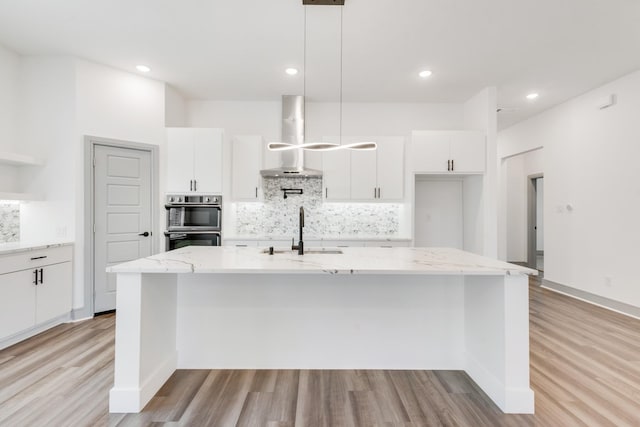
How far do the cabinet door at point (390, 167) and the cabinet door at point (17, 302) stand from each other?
162 inches

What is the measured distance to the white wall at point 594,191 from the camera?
3645 mm

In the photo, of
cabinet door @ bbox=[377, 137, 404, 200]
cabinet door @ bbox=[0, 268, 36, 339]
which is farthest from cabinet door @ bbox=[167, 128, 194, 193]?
cabinet door @ bbox=[377, 137, 404, 200]

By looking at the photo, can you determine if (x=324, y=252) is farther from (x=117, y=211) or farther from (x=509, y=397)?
(x=117, y=211)

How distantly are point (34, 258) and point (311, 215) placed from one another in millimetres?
3261

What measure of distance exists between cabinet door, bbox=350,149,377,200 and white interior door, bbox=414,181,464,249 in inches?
35.8

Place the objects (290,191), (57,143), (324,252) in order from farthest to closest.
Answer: (290,191), (57,143), (324,252)

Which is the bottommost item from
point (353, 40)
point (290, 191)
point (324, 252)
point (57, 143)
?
point (324, 252)

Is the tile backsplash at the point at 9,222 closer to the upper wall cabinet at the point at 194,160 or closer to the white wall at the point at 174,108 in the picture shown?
the upper wall cabinet at the point at 194,160

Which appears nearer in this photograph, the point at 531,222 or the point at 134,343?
the point at 134,343

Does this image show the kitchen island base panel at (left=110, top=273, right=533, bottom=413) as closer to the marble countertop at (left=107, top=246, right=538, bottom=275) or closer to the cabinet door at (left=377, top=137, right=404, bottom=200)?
the marble countertop at (left=107, top=246, right=538, bottom=275)

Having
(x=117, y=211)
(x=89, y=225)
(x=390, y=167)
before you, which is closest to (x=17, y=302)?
(x=89, y=225)

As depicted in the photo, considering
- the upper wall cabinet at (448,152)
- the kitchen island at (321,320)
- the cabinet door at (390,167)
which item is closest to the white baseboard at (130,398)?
the kitchen island at (321,320)

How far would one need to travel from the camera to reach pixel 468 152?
4.17m

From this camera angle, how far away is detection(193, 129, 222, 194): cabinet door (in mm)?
4098
